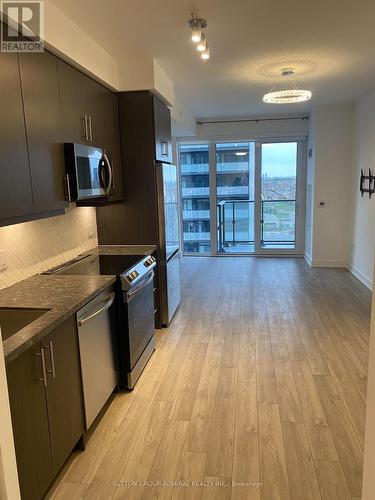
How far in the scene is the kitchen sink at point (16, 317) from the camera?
1912 millimetres

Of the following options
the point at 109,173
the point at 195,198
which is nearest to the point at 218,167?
the point at 195,198

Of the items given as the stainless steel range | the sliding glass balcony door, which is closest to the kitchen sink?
the stainless steel range

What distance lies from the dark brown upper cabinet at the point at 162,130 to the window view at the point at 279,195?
347 centimetres

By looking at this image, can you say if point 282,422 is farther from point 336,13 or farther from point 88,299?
point 336,13

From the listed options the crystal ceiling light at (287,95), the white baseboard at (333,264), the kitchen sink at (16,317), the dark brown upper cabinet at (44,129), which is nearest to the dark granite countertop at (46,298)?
the kitchen sink at (16,317)

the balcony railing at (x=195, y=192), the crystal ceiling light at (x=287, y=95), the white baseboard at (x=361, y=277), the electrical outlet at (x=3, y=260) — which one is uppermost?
the crystal ceiling light at (x=287, y=95)

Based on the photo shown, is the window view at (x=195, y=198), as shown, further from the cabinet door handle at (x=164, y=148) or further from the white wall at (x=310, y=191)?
the cabinet door handle at (x=164, y=148)

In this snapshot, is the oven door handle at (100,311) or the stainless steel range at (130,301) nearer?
the oven door handle at (100,311)

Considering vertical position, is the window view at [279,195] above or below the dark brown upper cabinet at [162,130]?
below

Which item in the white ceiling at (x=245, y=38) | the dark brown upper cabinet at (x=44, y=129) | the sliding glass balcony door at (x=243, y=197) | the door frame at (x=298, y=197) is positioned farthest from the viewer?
the sliding glass balcony door at (x=243, y=197)

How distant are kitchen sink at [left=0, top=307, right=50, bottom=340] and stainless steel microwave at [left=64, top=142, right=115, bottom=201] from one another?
2.78 ft

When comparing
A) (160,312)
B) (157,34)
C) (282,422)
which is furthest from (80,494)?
(157,34)

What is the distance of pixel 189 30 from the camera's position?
2787 mm

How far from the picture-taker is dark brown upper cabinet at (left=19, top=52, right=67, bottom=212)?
6.72 ft
